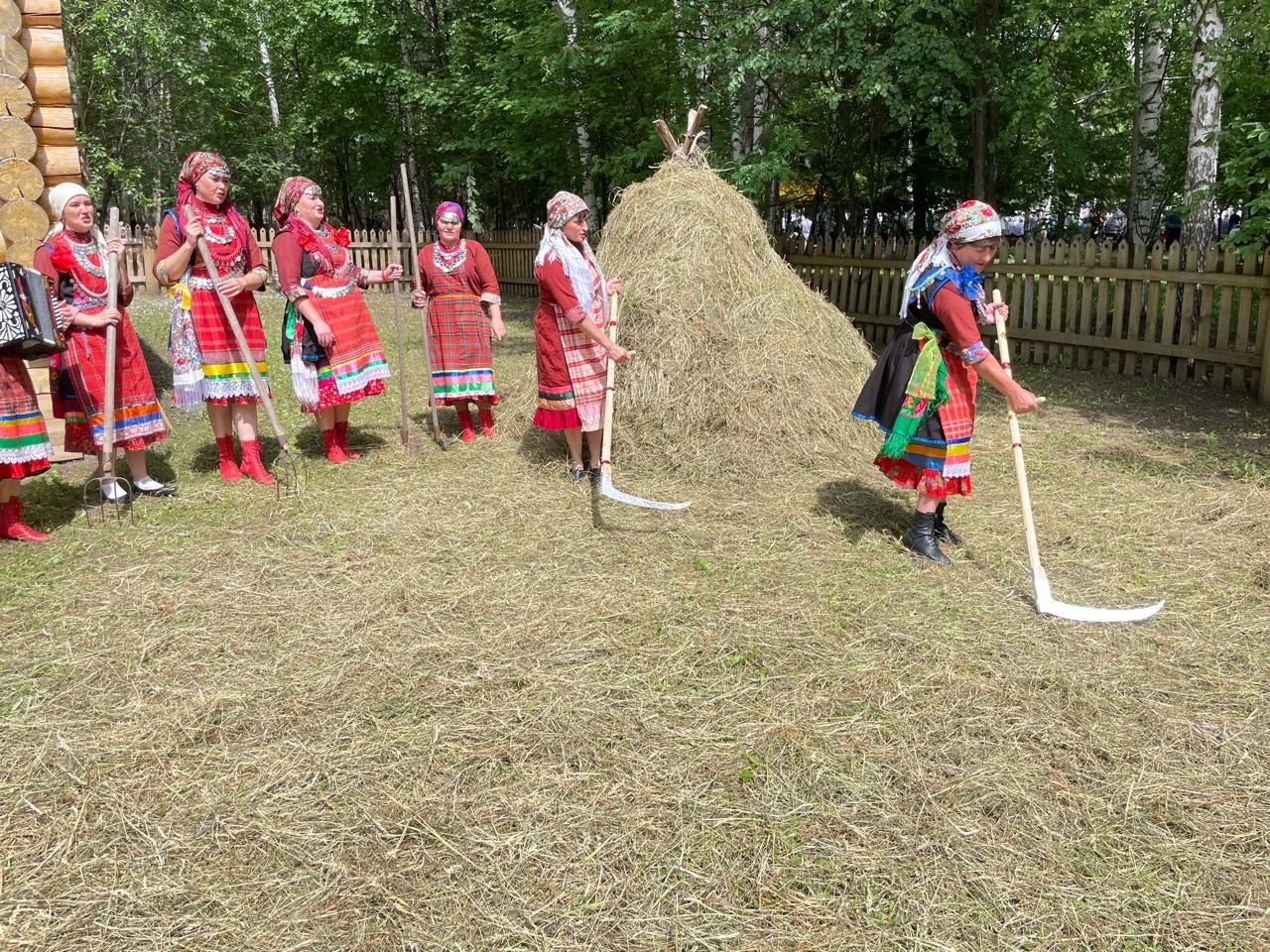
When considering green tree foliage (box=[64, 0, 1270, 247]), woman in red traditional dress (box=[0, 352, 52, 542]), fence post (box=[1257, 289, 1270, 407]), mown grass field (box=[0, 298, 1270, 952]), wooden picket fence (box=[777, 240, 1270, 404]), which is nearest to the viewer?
mown grass field (box=[0, 298, 1270, 952])

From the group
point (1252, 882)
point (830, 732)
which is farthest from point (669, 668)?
point (1252, 882)

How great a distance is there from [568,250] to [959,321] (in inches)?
97.7

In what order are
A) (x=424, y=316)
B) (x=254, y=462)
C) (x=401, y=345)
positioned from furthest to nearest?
(x=424, y=316)
(x=401, y=345)
(x=254, y=462)

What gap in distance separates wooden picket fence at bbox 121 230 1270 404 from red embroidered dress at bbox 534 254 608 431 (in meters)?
5.84

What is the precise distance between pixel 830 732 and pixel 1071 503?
3142 millimetres

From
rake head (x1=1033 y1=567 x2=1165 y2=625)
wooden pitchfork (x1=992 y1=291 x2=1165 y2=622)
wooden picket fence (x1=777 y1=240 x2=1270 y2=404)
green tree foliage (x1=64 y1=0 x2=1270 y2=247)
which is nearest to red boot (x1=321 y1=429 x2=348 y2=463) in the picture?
wooden pitchfork (x1=992 y1=291 x2=1165 y2=622)

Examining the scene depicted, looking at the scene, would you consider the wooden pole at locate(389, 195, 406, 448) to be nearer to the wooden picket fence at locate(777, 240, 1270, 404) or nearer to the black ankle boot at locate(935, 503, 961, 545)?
the black ankle boot at locate(935, 503, 961, 545)

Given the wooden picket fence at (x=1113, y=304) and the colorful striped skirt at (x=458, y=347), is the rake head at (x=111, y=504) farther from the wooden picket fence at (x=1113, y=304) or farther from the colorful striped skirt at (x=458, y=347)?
the wooden picket fence at (x=1113, y=304)

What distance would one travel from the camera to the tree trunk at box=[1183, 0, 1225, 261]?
8742mm

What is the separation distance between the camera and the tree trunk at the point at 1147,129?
1195 cm

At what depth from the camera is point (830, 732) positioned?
319 centimetres

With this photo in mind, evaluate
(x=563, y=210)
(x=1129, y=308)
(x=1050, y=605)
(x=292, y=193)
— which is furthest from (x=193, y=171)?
(x=1129, y=308)

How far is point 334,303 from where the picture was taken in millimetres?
6172

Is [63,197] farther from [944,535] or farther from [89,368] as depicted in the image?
[944,535]
